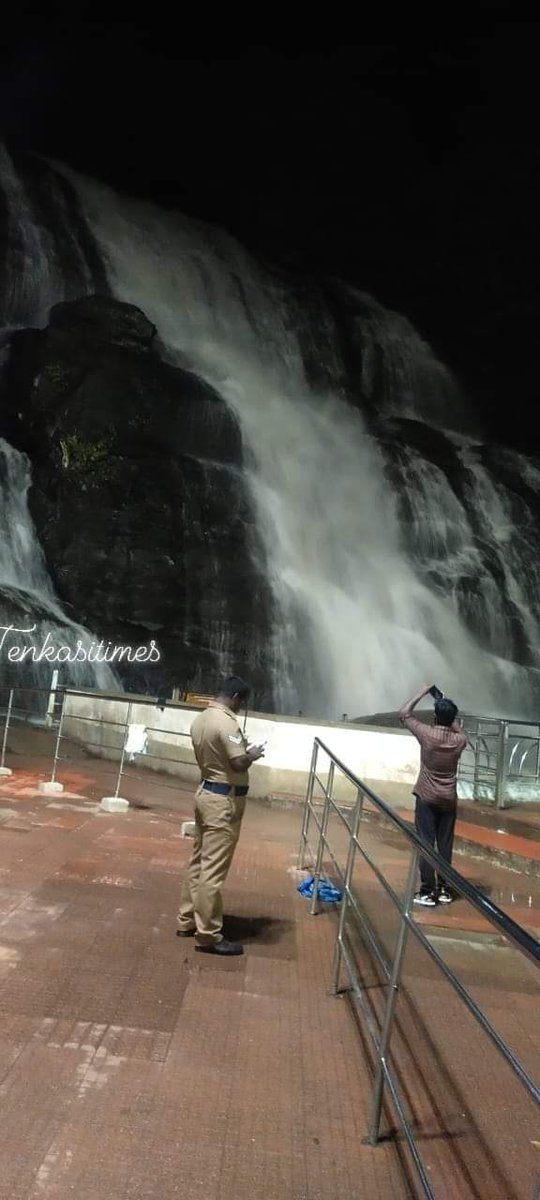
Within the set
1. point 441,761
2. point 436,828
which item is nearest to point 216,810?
point 441,761

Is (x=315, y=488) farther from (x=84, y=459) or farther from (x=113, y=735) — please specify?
(x=113, y=735)

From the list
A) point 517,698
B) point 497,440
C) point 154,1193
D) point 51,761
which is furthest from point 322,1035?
point 497,440

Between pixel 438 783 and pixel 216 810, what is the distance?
6.84 ft

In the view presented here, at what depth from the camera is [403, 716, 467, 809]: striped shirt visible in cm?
561

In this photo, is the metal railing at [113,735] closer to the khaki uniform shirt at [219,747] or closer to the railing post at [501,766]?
the railing post at [501,766]

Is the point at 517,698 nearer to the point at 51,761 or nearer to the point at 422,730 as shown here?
the point at 51,761

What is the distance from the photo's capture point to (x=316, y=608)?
2152 cm

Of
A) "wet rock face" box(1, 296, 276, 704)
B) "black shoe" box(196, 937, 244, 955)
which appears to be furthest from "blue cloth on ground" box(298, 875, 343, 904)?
"wet rock face" box(1, 296, 276, 704)

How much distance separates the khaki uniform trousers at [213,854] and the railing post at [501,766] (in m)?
5.60

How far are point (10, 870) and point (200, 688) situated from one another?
16.1 meters

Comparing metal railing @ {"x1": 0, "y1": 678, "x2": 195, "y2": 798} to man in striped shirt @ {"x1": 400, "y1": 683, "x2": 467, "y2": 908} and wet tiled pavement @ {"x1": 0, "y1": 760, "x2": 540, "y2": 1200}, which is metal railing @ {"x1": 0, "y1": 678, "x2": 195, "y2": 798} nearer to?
man in striped shirt @ {"x1": 400, "y1": 683, "x2": 467, "y2": 908}

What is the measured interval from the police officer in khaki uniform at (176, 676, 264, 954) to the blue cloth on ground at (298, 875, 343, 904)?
1.29 meters

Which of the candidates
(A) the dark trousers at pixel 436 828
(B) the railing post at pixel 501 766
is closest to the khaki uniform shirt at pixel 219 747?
(A) the dark trousers at pixel 436 828

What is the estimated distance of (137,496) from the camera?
910 inches
